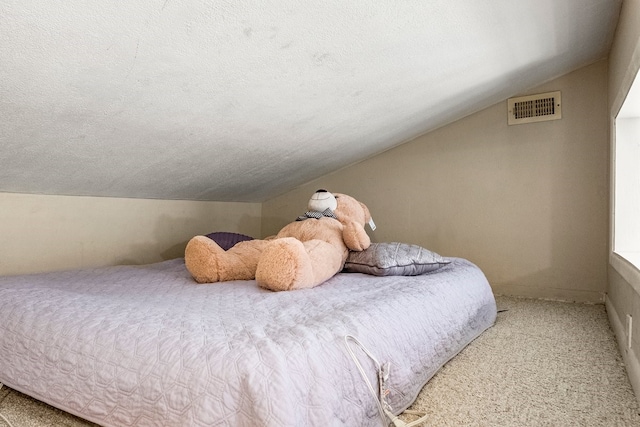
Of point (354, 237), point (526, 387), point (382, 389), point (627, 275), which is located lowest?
point (526, 387)

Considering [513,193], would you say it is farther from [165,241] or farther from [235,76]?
[165,241]

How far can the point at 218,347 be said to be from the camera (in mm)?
952

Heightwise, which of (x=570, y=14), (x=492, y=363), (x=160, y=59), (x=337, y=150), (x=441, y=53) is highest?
(x=570, y=14)

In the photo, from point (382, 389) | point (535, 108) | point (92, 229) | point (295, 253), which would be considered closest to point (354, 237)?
point (295, 253)

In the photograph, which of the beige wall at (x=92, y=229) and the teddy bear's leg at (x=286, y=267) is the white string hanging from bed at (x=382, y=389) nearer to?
the teddy bear's leg at (x=286, y=267)

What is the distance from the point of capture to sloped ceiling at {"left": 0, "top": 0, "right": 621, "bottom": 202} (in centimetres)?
123

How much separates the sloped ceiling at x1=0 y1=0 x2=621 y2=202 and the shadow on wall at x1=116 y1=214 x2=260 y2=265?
7.7 inches

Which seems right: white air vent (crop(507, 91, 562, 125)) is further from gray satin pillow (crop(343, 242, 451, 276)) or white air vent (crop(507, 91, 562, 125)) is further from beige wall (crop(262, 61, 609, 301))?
gray satin pillow (crop(343, 242, 451, 276))

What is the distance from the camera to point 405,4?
1.49 m

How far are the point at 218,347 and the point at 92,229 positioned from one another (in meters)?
1.82

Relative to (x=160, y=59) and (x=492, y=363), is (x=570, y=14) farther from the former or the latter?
(x=160, y=59)

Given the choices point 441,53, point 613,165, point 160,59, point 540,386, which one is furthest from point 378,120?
point 540,386

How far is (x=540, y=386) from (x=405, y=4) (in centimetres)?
135

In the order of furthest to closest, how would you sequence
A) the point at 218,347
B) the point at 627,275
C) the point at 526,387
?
the point at 627,275, the point at 526,387, the point at 218,347
